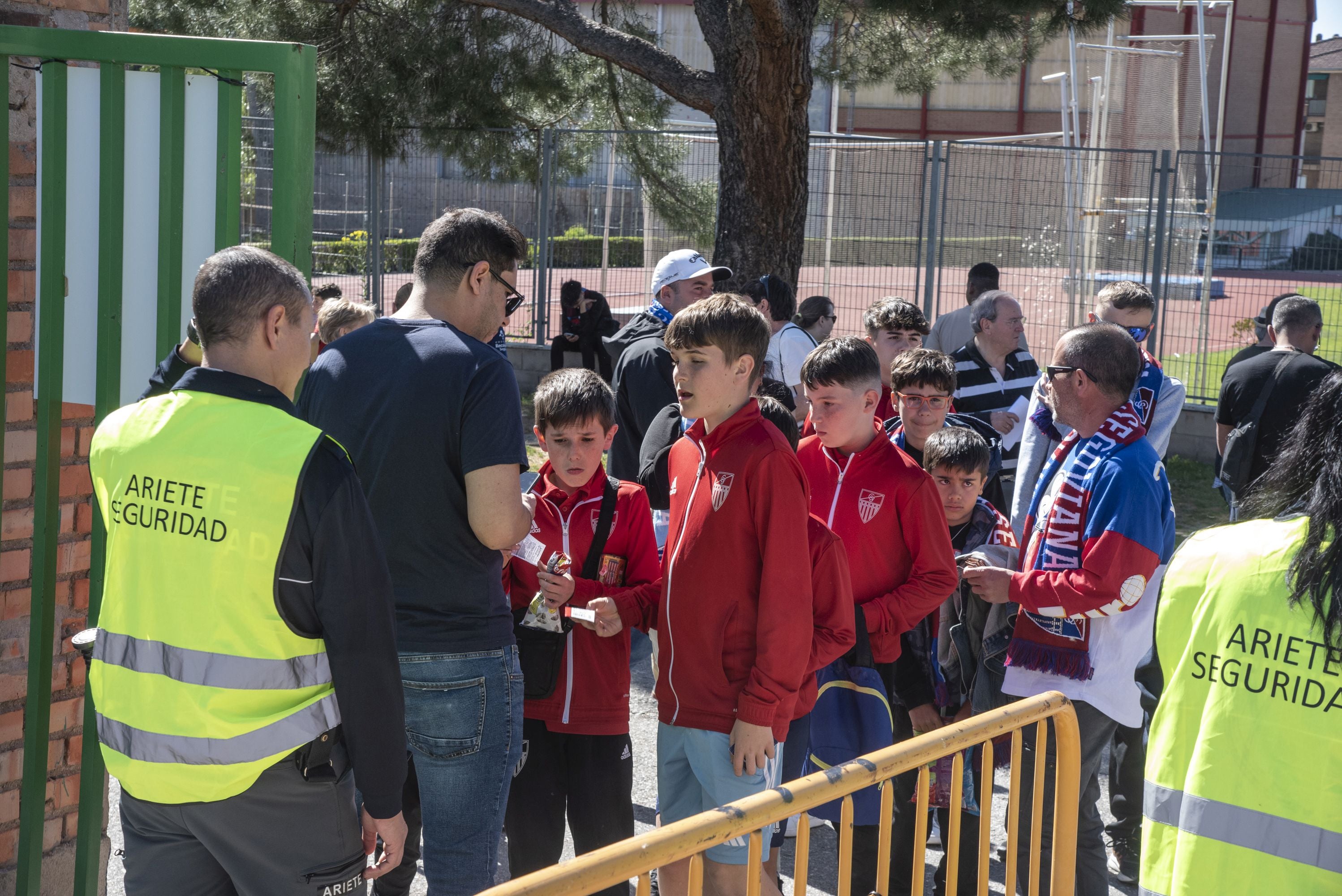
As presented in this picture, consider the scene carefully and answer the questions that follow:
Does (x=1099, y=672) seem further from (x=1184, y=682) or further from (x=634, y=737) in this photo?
(x=634, y=737)

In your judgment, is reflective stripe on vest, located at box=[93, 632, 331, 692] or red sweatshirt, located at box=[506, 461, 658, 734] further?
red sweatshirt, located at box=[506, 461, 658, 734]

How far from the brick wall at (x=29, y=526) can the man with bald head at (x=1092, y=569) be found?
253 cm

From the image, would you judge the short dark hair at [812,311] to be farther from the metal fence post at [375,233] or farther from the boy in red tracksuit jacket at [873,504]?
the metal fence post at [375,233]

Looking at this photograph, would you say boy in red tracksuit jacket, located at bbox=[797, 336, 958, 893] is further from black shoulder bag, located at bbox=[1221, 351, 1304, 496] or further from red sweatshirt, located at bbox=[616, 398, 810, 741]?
black shoulder bag, located at bbox=[1221, 351, 1304, 496]

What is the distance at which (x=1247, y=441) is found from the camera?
6.25 m

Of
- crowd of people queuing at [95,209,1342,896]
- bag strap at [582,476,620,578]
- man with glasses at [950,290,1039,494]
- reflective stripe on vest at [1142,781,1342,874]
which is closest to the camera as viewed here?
reflective stripe on vest at [1142,781,1342,874]

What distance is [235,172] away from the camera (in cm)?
280

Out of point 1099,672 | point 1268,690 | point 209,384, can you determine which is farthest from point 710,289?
point 1268,690

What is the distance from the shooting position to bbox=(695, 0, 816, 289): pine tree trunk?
25.3 ft

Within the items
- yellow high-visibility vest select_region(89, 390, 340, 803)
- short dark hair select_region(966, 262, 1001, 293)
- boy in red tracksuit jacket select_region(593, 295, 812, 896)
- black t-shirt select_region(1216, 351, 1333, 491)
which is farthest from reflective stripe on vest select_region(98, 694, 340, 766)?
short dark hair select_region(966, 262, 1001, 293)

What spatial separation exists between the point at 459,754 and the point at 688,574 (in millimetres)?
670

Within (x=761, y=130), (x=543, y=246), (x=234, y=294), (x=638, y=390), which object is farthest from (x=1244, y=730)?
(x=543, y=246)

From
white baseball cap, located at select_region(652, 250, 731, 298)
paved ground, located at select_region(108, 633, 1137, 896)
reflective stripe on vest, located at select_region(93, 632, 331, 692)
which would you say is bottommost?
paved ground, located at select_region(108, 633, 1137, 896)

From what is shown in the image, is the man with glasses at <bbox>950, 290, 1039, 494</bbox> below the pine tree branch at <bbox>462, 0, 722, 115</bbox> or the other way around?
below
